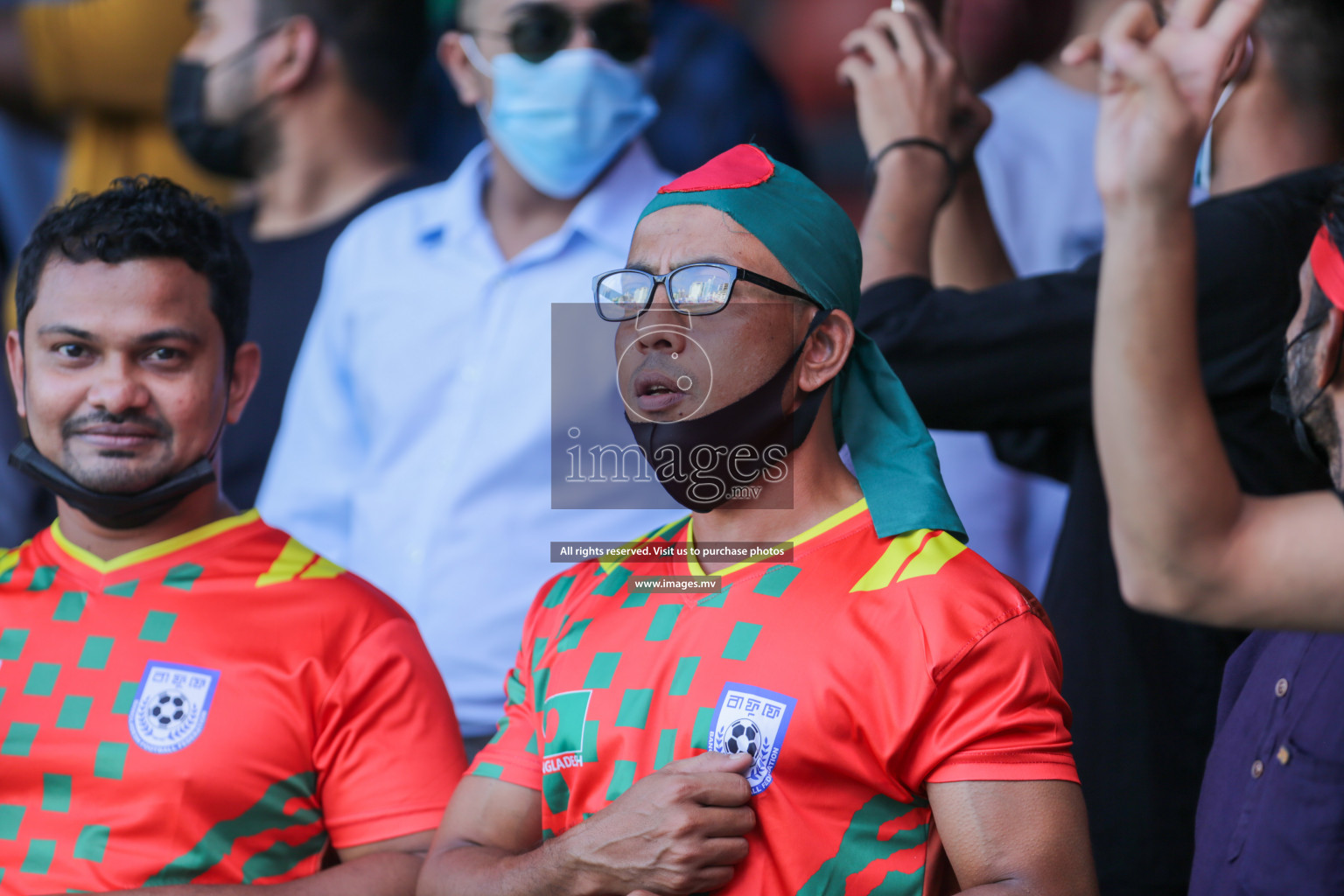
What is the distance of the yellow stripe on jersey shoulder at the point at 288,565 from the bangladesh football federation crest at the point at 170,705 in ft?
0.69

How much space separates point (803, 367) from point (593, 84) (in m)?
1.82

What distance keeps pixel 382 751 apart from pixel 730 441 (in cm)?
83

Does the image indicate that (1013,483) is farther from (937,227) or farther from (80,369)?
(80,369)

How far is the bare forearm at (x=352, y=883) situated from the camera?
2.23 m

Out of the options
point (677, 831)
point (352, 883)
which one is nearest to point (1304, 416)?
point (677, 831)

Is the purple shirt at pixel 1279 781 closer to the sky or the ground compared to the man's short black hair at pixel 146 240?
closer to the ground

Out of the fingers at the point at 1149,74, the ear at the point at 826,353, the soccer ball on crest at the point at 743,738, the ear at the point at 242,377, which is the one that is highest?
the fingers at the point at 1149,74

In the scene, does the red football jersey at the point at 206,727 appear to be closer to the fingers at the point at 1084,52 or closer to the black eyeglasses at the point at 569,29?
the fingers at the point at 1084,52

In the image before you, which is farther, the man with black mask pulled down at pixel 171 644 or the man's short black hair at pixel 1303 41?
the man's short black hair at pixel 1303 41

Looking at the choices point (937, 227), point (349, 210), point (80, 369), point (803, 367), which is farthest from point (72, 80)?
point (803, 367)

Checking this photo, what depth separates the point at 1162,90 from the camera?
61.3 inches

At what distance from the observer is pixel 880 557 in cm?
208

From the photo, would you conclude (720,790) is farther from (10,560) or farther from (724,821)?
(10,560)

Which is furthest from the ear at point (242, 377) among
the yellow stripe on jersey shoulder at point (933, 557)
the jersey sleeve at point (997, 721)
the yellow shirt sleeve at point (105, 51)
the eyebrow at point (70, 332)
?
the yellow shirt sleeve at point (105, 51)
